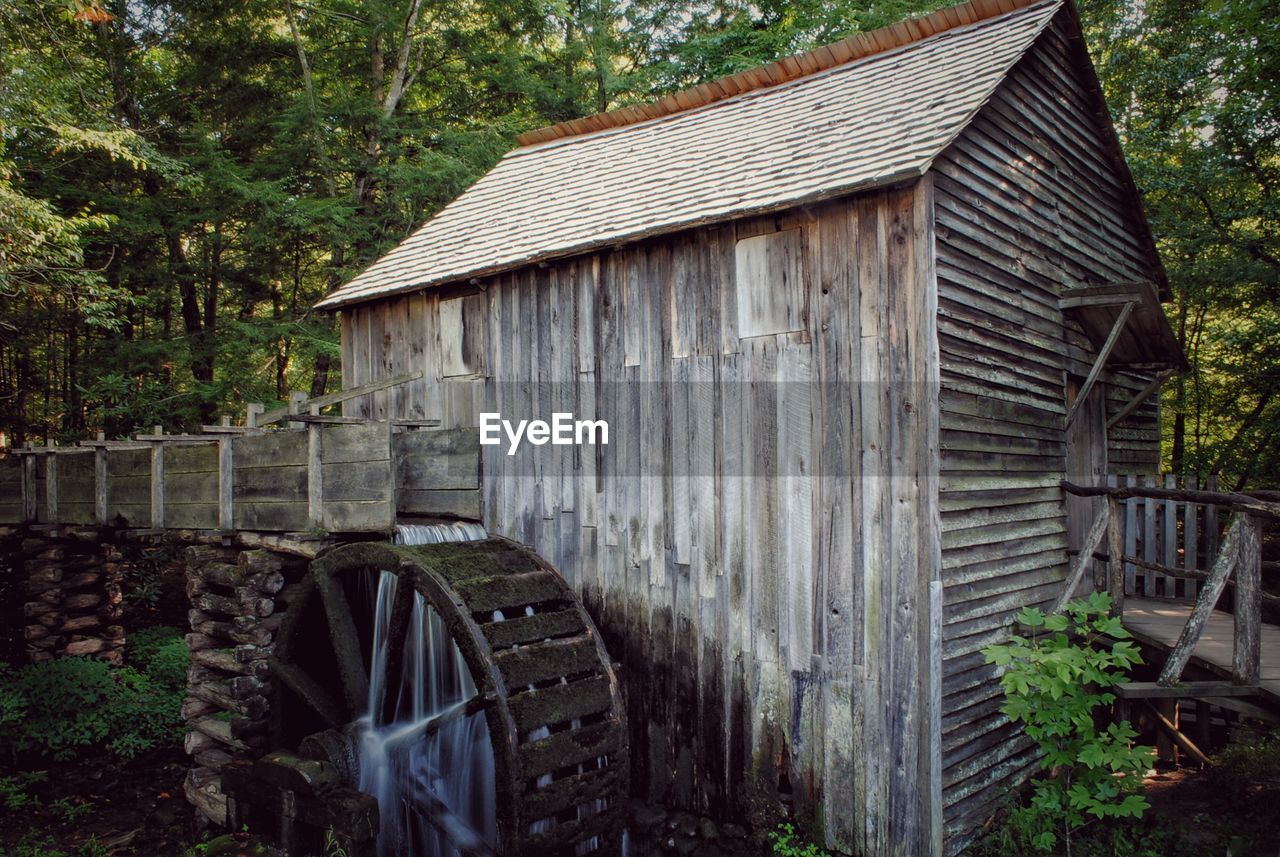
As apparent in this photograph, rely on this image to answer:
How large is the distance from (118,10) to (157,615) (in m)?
10.00

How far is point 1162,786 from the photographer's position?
21.7 feet

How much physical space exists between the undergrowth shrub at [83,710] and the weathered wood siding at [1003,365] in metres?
8.12

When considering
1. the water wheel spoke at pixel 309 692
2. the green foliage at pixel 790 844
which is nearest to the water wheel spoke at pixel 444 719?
the water wheel spoke at pixel 309 692

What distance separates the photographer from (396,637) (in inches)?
242

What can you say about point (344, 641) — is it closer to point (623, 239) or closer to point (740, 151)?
point (623, 239)

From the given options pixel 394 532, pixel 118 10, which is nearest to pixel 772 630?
pixel 394 532

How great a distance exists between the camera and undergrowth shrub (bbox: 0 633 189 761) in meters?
8.19

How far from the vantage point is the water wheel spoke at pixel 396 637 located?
231 inches

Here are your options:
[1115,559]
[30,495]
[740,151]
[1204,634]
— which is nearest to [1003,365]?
[1115,559]

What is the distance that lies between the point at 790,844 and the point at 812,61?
716cm

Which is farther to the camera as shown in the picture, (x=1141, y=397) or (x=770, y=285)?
(x=1141, y=397)

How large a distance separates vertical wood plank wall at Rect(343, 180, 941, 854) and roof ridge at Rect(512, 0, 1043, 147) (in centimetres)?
334

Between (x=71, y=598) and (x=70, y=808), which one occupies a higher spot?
(x=71, y=598)

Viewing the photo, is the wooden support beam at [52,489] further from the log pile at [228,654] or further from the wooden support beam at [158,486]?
the log pile at [228,654]
